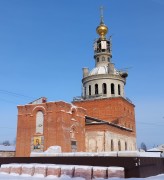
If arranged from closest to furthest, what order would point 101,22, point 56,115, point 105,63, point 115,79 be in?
1. point 56,115
2. point 115,79
3. point 105,63
4. point 101,22

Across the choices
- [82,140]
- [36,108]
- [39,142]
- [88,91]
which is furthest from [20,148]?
[88,91]

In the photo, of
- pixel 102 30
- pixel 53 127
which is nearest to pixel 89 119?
pixel 53 127

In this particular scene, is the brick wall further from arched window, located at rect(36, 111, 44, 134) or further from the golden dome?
the golden dome

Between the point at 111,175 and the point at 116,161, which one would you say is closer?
the point at 111,175

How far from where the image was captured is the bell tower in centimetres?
3944

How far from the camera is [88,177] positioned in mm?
13047

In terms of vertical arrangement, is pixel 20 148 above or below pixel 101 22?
below

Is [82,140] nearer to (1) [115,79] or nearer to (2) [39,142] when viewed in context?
Answer: (2) [39,142]

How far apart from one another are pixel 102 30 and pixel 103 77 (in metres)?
10.1

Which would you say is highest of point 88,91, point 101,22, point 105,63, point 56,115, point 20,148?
point 101,22

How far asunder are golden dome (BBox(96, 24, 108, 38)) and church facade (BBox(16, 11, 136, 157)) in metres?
1.62

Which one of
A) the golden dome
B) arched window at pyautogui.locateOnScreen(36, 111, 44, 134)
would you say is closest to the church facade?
arched window at pyautogui.locateOnScreen(36, 111, 44, 134)

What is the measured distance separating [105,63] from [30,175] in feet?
99.0

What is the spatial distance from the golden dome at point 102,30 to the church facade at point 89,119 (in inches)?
63.9
